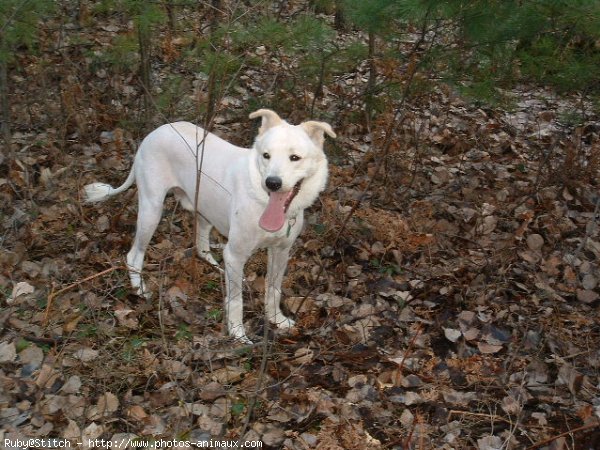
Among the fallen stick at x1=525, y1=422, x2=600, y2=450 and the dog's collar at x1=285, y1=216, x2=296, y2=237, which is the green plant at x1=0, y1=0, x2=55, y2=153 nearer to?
the dog's collar at x1=285, y1=216, x2=296, y2=237

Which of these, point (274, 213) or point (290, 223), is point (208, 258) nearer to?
point (290, 223)

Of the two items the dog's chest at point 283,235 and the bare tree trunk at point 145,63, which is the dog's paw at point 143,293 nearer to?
the dog's chest at point 283,235

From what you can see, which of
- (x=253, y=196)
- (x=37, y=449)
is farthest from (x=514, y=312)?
(x=37, y=449)

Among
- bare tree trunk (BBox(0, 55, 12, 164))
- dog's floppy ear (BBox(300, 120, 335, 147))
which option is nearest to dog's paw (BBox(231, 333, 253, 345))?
dog's floppy ear (BBox(300, 120, 335, 147))

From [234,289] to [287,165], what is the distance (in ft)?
3.16

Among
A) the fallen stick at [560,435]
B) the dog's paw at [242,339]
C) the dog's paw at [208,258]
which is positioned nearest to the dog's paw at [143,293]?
the dog's paw at [208,258]

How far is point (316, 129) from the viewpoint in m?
4.40

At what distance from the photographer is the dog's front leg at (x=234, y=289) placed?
4453mm

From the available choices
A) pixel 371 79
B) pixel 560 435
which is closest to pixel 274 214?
pixel 560 435

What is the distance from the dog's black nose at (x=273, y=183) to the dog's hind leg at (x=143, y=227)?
1.30 meters

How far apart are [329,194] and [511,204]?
1768 mm

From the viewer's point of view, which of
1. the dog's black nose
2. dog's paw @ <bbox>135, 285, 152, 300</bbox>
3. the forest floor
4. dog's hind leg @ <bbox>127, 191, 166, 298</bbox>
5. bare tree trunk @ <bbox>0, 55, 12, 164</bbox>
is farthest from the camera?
bare tree trunk @ <bbox>0, 55, 12, 164</bbox>

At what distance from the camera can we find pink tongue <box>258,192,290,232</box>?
13.7 feet

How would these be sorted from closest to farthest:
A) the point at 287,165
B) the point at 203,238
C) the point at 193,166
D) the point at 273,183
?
the point at 273,183, the point at 287,165, the point at 193,166, the point at 203,238
